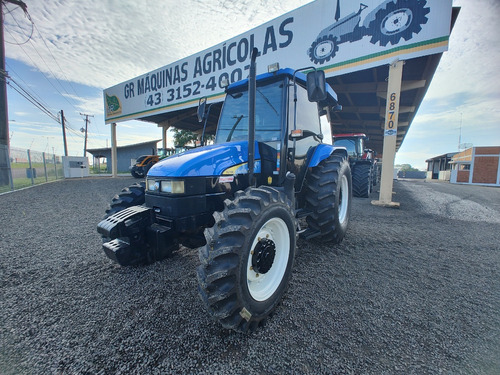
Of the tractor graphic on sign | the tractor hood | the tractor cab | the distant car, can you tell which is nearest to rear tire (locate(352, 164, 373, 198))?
the tractor graphic on sign

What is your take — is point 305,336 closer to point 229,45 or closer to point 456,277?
point 456,277

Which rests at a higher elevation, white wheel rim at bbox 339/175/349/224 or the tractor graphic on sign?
the tractor graphic on sign

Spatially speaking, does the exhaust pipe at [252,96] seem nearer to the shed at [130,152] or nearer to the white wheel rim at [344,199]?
the white wheel rim at [344,199]

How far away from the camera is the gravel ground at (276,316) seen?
→ 4.77 feet

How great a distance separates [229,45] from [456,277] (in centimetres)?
929

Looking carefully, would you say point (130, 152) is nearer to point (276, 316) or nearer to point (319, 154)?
point (319, 154)

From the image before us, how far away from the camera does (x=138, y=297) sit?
213cm

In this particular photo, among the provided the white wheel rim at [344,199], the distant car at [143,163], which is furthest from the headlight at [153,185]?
the distant car at [143,163]

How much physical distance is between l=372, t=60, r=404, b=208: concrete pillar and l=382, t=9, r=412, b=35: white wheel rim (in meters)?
0.73

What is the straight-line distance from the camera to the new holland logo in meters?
Answer: 14.8

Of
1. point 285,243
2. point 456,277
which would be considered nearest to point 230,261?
point 285,243

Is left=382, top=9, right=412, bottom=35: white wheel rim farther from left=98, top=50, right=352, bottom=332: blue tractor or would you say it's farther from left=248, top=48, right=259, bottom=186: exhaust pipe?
left=248, top=48, right=259, bottom=186: exhaust pipe

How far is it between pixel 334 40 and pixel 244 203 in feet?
21.7

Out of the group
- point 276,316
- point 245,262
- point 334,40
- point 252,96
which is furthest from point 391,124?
point 245,262
